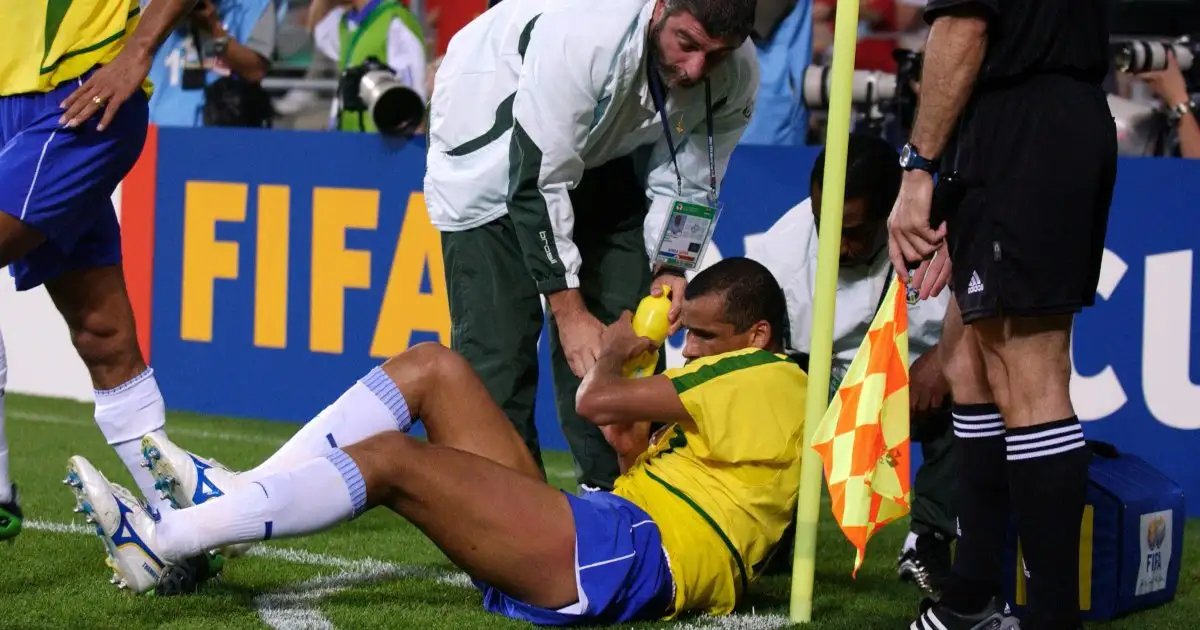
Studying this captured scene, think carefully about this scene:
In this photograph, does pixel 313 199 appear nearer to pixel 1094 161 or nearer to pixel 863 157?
pixel 863 157

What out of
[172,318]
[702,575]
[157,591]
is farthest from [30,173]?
[172,318]

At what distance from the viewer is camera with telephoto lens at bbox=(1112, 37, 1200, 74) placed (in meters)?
6.22

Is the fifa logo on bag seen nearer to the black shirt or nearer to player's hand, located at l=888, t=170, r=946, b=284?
player's hand, located at l=888, t=170, r=946, b=284

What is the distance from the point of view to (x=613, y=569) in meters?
3.49

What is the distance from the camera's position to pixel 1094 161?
3.18 metres

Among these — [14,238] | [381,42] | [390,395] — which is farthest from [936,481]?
[381,42]

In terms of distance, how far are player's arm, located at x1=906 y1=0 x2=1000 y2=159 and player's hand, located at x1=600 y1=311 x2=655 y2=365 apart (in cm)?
85

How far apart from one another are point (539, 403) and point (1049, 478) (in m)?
3.71

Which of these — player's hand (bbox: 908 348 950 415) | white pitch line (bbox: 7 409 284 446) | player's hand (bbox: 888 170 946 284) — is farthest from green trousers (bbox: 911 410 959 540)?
white pitch line (bbox: 7 409 284 446)

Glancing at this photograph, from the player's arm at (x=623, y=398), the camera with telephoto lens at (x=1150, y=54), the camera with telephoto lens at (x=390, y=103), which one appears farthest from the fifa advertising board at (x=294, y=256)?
the player's arm at (x=623, y=398)

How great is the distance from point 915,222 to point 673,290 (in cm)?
106

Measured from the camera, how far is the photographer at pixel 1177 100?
628 cm

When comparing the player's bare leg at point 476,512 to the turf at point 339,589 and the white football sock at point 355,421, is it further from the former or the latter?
the white football sock at point 355,421

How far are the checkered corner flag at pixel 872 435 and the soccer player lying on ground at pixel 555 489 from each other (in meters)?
0.23
